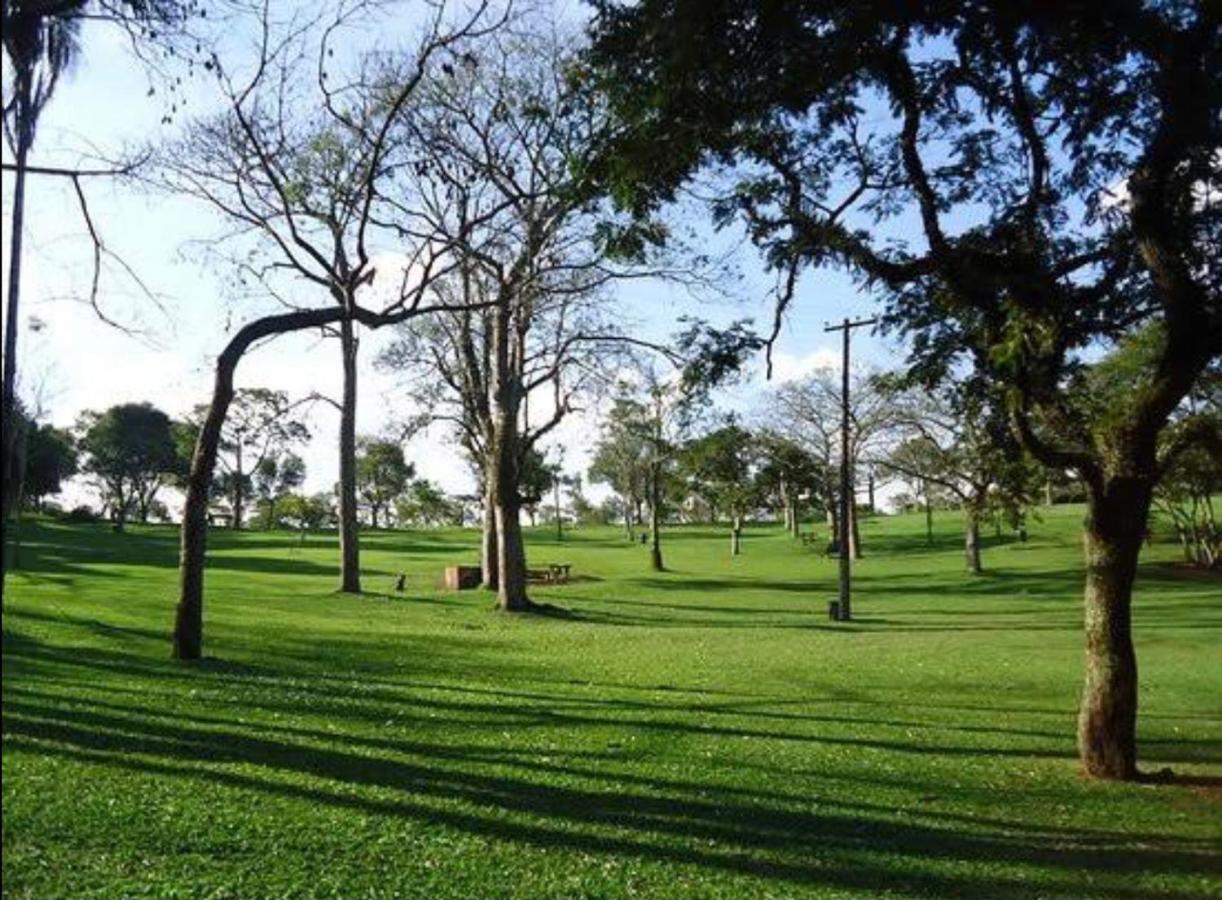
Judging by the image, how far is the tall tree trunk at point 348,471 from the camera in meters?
35.2

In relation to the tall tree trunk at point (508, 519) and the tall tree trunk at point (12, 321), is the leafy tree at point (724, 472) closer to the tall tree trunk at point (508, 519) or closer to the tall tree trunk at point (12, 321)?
the tall tree trunk at point (508, 519)

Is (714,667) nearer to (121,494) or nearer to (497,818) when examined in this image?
(497,818)

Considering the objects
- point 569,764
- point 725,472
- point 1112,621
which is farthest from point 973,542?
point 569,764

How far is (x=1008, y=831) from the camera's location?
9016mm

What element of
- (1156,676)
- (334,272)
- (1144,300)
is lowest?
(1156,676)

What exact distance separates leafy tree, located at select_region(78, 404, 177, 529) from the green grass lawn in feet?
172

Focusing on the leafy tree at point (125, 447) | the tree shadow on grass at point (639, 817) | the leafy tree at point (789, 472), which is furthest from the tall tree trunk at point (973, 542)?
the leafy tree at point (125, 447)

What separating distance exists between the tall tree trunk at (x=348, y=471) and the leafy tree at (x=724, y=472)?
23.7 metres

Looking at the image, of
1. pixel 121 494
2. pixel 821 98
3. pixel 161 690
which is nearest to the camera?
pixel 821 98

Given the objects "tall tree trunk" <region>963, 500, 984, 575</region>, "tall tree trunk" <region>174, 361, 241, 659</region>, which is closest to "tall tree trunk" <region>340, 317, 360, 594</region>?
"tall tree trunk" <region>174, 361, 241, 659</region>

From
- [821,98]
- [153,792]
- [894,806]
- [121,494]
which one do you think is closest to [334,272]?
[821,98]

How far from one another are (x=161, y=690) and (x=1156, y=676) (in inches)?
640

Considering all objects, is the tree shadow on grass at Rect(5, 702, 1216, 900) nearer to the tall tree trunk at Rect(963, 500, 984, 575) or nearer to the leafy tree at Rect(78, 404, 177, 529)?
the tall tree trunk at Rect(963, 500, 984, 575)

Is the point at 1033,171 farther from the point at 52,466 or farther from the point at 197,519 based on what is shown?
the point at 52,466
